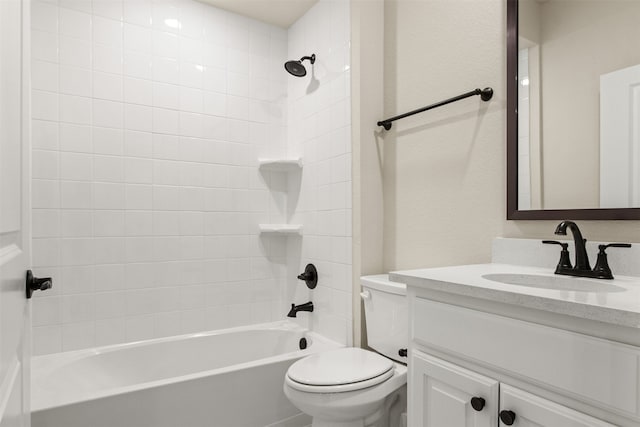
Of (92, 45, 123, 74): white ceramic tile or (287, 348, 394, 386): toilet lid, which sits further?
(92, 45, 123, 74): white ceramic tile

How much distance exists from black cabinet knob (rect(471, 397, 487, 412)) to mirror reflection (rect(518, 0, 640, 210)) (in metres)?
0.74

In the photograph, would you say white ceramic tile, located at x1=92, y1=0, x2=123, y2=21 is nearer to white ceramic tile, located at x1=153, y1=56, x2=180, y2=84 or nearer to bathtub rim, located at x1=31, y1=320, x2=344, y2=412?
white ceramic tile, located at x1=153, y1=56, x2=180, y2=84

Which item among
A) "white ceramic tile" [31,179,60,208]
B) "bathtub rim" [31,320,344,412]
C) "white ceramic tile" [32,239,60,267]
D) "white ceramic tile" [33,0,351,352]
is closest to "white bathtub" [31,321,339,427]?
"bathtub rim" [31,320,344,412]

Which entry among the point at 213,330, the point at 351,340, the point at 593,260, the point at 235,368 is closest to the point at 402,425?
the point at 351,340

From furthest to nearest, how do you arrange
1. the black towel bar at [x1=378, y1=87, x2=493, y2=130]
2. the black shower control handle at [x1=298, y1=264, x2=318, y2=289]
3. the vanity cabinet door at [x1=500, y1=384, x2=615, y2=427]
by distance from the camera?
the black shower control handle at [x1=298, y1=264, x2=318, y2=289]
the black towel bar at [x1=378, y1=87, x2=493, y2=130]
the vanity cabinet door at [x1=500, y1=384, x2=615, y2=427]

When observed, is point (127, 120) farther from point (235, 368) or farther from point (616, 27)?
point (616, 27)

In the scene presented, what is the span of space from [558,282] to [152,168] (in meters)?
2.07

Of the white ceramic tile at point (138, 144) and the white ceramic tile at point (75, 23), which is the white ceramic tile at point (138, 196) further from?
the white ceramic tile at point (75, 23)

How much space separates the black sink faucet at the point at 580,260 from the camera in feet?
3.62

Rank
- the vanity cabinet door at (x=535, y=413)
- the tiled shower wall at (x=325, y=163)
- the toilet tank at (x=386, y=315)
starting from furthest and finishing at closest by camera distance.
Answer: the tiled shower wall at (x=325, y=163) → the toilet tank at (x=386, y=315) → the vanity cabinet door at (x=535, y=413)

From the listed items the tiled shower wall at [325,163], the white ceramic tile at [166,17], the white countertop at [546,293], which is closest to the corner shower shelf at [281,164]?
the tiled shower wall at [325,163]

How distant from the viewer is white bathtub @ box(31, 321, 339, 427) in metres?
1.52

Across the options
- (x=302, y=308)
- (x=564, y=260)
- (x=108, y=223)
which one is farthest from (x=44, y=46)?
(x=564, y=260)

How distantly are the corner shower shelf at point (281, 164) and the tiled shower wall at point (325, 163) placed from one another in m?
0.06
